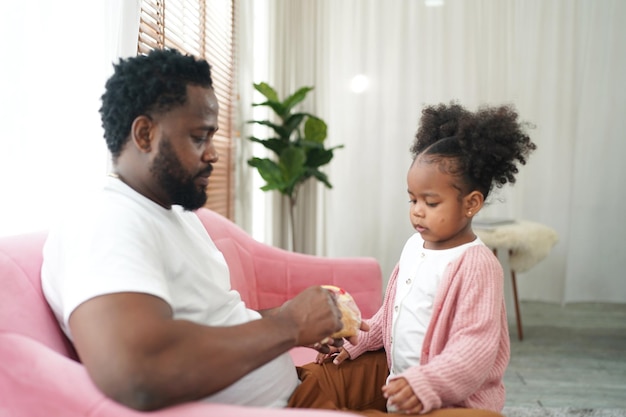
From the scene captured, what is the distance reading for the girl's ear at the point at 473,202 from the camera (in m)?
1.26

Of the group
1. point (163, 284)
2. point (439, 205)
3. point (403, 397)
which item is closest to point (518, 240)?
point (439, 205)

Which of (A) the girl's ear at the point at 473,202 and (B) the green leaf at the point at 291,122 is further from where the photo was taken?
(B) the green leaf at the point at 291,122

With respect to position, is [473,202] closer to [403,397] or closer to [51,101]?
[403,397]

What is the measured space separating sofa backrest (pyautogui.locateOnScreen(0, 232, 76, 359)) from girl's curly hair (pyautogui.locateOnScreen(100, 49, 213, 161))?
274 millimetres

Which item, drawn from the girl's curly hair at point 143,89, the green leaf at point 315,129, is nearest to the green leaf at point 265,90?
the green leaf at point 315,129

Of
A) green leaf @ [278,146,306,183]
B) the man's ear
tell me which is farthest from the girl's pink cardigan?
green leaf @ [278,146,306,183]

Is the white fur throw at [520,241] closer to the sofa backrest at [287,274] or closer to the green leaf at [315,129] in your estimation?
the green leaf at [315,129]

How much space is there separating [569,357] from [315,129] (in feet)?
6.84

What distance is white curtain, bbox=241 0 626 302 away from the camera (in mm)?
4285

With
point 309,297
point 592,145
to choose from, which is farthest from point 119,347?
point 592,145

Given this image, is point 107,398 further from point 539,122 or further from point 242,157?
point 539,122

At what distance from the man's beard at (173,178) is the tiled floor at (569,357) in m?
1.95

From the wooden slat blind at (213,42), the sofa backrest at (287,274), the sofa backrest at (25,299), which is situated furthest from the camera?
A: the wooden slat blind at (213,42)

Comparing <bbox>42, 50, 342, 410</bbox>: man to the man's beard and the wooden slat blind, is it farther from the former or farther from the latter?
the wooden slat blind
